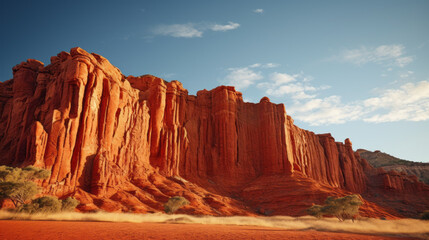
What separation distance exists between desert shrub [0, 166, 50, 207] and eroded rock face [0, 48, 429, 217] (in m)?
2.77

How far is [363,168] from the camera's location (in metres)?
75.1

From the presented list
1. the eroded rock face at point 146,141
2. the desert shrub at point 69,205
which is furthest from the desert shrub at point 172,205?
the desert shrub at point 69,205

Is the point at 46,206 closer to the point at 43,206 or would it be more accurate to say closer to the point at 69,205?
the point at 43,206

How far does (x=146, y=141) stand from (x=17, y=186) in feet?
61.3

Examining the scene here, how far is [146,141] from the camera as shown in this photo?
123 feet

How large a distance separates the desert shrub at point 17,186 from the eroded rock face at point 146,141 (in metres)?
2.77

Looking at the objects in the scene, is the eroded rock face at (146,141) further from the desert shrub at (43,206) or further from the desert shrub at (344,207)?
the desert shrub at (344,207)

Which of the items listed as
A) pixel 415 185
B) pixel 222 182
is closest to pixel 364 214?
pixel 222 182

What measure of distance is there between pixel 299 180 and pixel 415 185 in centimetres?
4191

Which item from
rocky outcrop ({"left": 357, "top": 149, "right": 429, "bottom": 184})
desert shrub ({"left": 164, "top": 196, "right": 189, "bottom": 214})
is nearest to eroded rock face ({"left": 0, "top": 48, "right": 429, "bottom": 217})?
desert shrub ({"left": 164, "top": 196, "right": 189, "bottom": 214})

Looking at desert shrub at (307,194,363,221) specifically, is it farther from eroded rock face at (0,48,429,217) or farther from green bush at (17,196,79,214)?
green bush at (17,196,79,214)

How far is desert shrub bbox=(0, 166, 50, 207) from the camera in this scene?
1981cm

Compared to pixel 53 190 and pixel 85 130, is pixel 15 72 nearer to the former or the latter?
pixel 85 130

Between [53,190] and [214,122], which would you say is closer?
[53,190]
